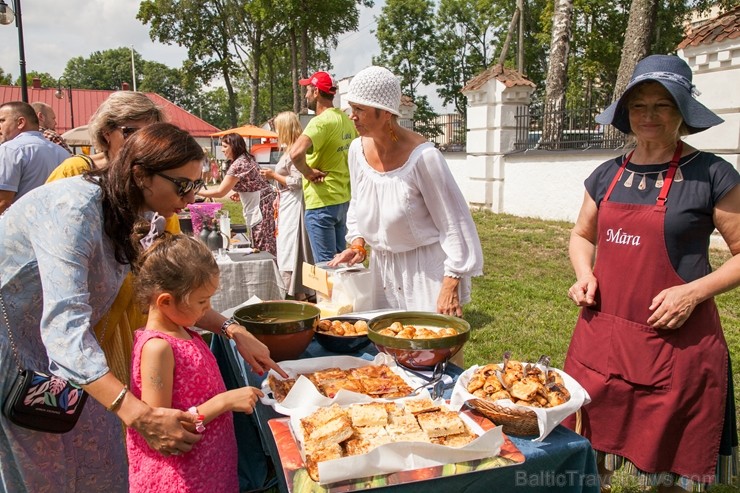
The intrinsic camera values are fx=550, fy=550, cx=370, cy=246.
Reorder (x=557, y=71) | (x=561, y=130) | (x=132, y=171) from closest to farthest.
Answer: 1. (x=132, y=171)
2. (x=561, y=130)
3. (x=557, y=71)

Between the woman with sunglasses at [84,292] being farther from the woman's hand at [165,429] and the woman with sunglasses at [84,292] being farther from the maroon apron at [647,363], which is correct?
the maroon apron at [647,363]

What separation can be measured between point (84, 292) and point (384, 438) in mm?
860

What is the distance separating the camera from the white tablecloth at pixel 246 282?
451 centimetres

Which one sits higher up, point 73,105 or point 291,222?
point 73,105

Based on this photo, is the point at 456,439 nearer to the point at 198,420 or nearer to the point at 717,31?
the point at 198,420

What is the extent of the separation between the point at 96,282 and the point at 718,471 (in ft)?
7.19

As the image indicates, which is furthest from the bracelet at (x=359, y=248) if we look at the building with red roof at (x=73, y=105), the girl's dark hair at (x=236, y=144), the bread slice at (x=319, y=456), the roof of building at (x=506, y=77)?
the building with red roof at (x=73, y=105)

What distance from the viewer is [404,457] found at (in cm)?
122

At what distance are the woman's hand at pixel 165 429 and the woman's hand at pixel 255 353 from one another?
14.1 inches

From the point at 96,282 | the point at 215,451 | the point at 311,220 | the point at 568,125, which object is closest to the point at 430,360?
the point at 215,451

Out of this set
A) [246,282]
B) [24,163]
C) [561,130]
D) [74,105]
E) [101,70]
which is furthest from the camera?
[101,70]

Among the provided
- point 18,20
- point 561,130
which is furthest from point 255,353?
point 18,20

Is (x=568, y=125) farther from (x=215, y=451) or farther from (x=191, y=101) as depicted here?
(x=191, y=101)

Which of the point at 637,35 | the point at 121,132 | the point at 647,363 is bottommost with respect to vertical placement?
the point at 647,363
